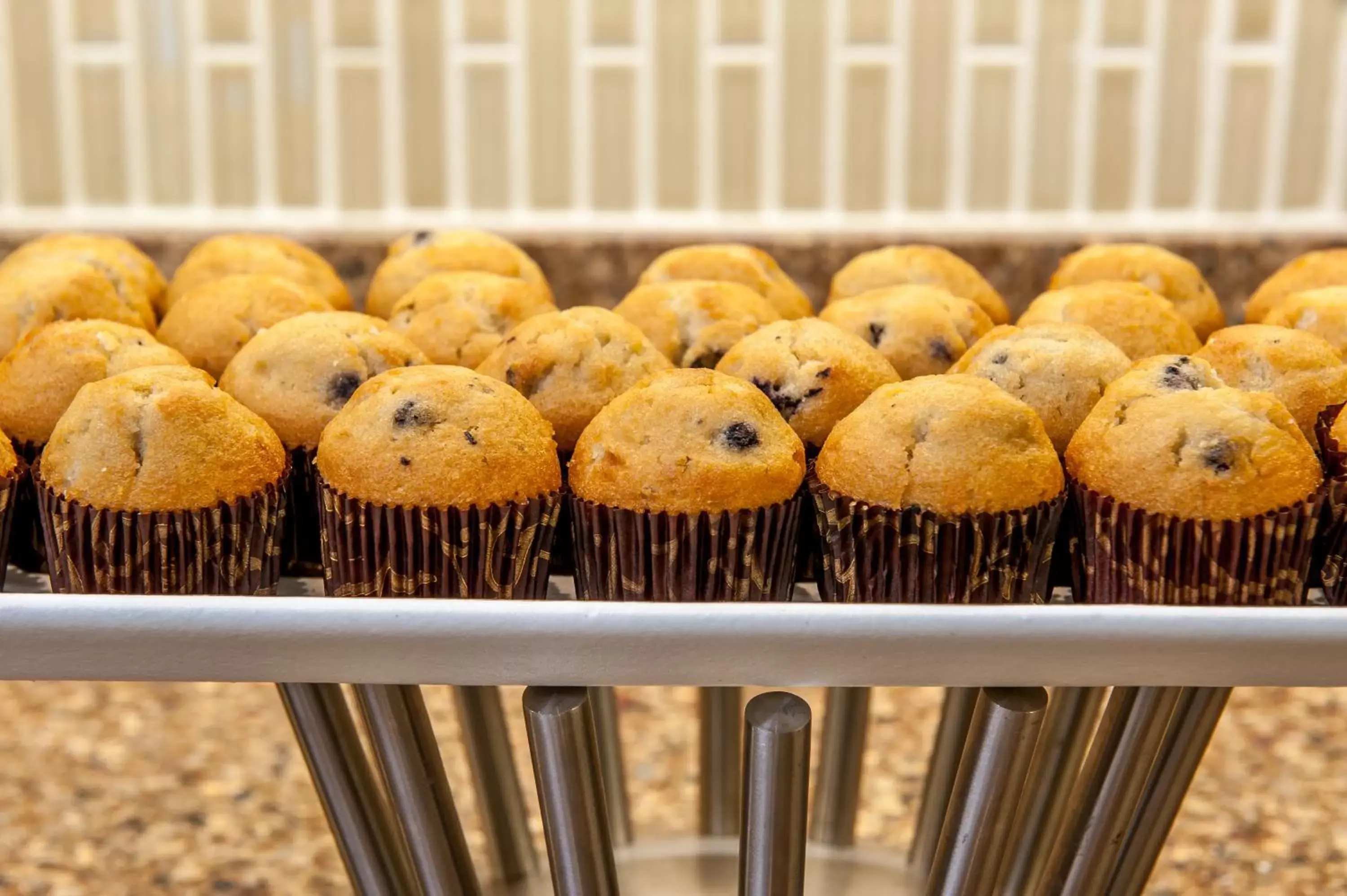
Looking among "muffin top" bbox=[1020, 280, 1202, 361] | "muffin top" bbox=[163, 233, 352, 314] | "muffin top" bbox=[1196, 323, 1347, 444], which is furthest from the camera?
"muffin top" bbox=[163, 233, 352, 314]

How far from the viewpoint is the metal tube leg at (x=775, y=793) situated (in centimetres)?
96

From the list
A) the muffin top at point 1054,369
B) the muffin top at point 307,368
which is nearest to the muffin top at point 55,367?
the muffin top at point 307,368

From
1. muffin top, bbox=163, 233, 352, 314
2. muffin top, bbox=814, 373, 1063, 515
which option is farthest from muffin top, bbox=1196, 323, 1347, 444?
muffin top, bbox=163, 233, 352, 314

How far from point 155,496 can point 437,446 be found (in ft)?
0.73

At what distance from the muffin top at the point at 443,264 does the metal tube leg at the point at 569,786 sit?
2.34ft

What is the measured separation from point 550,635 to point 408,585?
28 centimetres

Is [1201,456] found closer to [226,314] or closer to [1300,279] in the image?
[1300,279]

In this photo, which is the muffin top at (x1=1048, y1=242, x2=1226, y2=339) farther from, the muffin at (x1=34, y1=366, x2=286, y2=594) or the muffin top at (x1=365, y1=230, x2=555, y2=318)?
the muffin at (x1=34, y1=366, x2=286, y2=594)

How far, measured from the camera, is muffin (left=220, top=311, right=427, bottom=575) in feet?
4.10

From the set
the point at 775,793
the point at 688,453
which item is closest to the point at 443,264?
the point at 688,453

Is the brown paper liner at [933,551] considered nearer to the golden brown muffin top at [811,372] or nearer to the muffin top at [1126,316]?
the golden brown muffin top at [811,372]

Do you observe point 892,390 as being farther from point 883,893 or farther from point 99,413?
point 883,893

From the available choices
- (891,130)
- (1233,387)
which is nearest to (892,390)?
(1233,387)

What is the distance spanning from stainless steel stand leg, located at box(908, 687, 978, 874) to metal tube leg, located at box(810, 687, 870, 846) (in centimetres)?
9
